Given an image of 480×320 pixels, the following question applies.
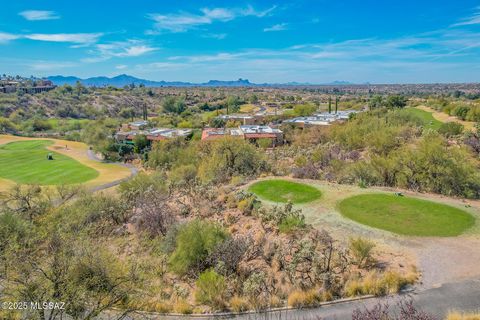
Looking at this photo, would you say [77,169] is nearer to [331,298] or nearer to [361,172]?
[361,172]

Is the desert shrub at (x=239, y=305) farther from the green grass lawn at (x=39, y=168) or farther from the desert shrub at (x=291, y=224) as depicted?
the green grass lawn at (x=39, y=168)

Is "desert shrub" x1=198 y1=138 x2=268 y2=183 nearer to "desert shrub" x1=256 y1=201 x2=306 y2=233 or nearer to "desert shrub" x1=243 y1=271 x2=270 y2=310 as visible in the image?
"desert shrub" x1=256 y1=201 x2=306 y2=233

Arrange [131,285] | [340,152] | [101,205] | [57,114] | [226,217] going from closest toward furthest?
[131,285] → [226,217] → [101,205] → [340,152] → [57,114]

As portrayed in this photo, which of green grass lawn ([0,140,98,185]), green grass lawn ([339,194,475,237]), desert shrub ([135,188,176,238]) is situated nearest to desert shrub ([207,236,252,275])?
desert shrub ([135,188,176,238])

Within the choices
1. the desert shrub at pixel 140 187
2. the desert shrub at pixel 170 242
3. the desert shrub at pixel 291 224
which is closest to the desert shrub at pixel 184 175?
the desert shrub at pixel 140 187

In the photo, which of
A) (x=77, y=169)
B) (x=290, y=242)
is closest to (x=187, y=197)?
(x=290, y=242)

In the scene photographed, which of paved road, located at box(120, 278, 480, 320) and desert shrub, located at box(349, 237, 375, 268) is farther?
desert shrub, located at box(349, 237, 375, 268)
